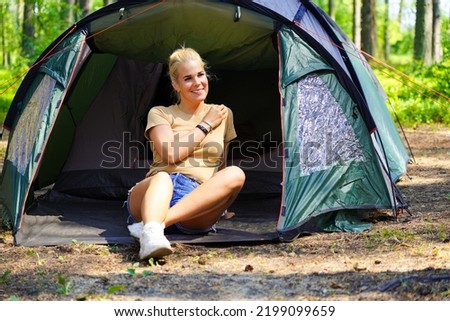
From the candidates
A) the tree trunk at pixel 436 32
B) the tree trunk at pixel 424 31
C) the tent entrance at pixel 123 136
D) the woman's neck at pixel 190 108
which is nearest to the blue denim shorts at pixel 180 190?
the woman's neck at pixel 190 108

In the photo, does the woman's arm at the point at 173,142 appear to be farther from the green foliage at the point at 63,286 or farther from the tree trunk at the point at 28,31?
the tree trunk at the point at 28,31

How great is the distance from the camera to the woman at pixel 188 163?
4.40m

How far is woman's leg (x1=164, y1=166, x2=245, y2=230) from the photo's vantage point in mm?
4418

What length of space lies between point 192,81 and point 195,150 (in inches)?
16.4

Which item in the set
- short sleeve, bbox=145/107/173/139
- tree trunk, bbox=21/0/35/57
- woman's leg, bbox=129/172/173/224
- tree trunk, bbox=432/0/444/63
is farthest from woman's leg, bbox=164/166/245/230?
tree trunk, bbox=432/0/444/63

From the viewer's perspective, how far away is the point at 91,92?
6.33m

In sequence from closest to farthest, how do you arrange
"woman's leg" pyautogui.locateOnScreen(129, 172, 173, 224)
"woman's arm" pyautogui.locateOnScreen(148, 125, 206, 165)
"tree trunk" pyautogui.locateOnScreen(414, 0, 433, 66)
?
"woman's leg" pyautogui.locateOnScreen(129, 172, 173, 224) → "woman's arm" pyautogui.locateOnScreen(148, 125, 206, 165) → "tree trunk" pyautogui.locateOnScreen(414, 0, 433, 66)

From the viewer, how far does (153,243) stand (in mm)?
4039

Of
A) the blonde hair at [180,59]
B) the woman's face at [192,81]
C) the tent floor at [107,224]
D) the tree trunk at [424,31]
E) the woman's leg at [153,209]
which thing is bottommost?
the tent floor at [107,224]

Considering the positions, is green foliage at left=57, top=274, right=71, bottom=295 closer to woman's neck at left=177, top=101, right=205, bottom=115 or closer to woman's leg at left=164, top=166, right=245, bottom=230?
woman's leg at left=164, top=166, right=245, bottom=230

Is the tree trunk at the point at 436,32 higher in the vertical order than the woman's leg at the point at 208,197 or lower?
higher

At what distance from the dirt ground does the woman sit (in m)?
0.23

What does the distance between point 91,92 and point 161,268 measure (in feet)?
8.60

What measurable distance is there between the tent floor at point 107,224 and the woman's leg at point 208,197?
0.65ft
